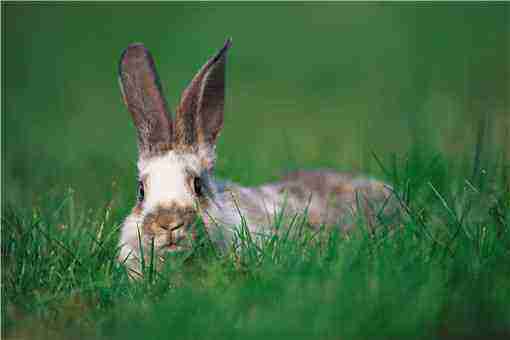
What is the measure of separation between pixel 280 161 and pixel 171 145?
274cm

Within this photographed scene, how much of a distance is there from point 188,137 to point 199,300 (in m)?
1.56

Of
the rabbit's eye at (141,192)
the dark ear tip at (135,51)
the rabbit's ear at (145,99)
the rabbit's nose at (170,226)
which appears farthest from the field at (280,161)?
the dark ear tip at (135,51)

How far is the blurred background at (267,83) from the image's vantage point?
670 centimetres

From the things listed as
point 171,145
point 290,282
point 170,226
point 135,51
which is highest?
point 135,51

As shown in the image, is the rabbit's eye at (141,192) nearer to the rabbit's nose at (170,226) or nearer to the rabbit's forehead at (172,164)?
the rabbit's forehead at (172,164)

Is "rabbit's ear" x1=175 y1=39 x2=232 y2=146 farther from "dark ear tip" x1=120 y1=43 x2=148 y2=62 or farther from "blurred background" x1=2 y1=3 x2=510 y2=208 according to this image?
"blurred background" x1=2 y1=3 x2=510 y2=208

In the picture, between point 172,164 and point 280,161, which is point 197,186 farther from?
point 280,161

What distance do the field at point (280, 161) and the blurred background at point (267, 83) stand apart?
0.04 metres

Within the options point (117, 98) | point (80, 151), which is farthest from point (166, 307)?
point (117, 98)

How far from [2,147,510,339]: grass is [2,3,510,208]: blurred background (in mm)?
834

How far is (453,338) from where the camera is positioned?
313 centimetres

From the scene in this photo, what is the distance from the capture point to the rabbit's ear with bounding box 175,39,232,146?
4703 millimetres

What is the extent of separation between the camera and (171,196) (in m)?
4.35

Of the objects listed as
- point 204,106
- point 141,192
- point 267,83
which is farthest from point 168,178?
point 267,83
